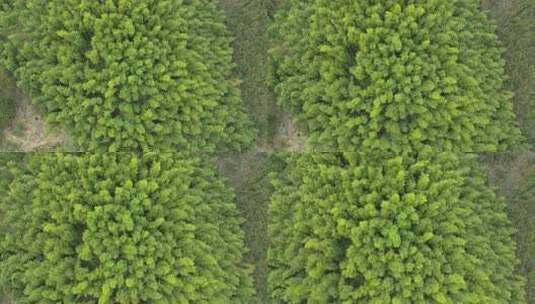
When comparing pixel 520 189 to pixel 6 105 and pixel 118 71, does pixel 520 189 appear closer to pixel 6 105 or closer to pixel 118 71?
pixel 118 71

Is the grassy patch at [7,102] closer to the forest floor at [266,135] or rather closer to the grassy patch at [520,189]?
the forest floor at [266,135]

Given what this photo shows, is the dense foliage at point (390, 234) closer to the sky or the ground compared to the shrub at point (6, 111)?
closer to the ground

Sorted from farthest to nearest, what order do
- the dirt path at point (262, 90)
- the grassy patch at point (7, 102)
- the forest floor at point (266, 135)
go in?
the dirt path at point (262, 90)
the grassy patch at point (7, 102)
the forest floor at point (266, 135)

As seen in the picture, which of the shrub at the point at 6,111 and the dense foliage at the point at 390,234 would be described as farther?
the shrub at the point at 6,111

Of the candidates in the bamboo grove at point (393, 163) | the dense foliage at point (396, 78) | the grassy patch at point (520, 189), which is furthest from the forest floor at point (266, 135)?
the dense foliage at point (396, 78)

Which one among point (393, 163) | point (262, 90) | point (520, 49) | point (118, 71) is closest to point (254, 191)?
point (262, 90)

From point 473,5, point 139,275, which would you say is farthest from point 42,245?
point 473,5

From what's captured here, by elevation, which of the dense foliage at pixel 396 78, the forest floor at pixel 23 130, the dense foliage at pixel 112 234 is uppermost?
the dense foliage at pixel 396 78
